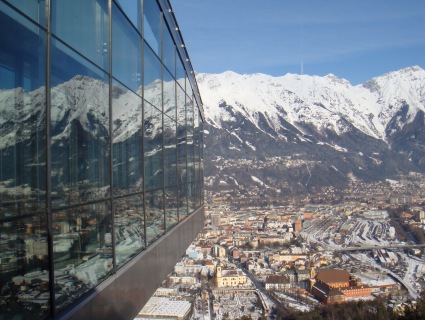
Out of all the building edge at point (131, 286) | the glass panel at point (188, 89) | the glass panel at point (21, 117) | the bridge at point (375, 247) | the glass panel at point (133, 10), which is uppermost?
the glass panel at point (188, 89)

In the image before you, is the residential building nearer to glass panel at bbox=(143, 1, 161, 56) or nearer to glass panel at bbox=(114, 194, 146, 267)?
glass panel at bbox=(143, 1, 161, 56)

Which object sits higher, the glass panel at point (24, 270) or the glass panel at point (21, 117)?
the glass panel at point (21, 117)

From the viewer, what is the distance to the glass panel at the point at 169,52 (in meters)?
5.05

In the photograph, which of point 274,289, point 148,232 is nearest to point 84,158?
point 148,232

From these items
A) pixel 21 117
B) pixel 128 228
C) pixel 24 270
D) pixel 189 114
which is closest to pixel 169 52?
pixel 189 114

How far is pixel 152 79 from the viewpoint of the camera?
4.24 m

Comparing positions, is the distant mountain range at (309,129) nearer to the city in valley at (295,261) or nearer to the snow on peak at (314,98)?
the snow on peak at (314,98)

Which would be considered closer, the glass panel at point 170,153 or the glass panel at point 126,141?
the glass panel at point 126,141

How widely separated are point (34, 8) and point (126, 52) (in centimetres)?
139

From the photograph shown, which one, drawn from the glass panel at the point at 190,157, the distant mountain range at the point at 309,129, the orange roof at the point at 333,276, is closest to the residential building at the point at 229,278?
the orange roof at the point at 333,276

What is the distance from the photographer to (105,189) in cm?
283

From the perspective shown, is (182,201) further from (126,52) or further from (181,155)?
(126,52)

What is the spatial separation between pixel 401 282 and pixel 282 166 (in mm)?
58276

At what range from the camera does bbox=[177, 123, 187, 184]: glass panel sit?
5.96 m
